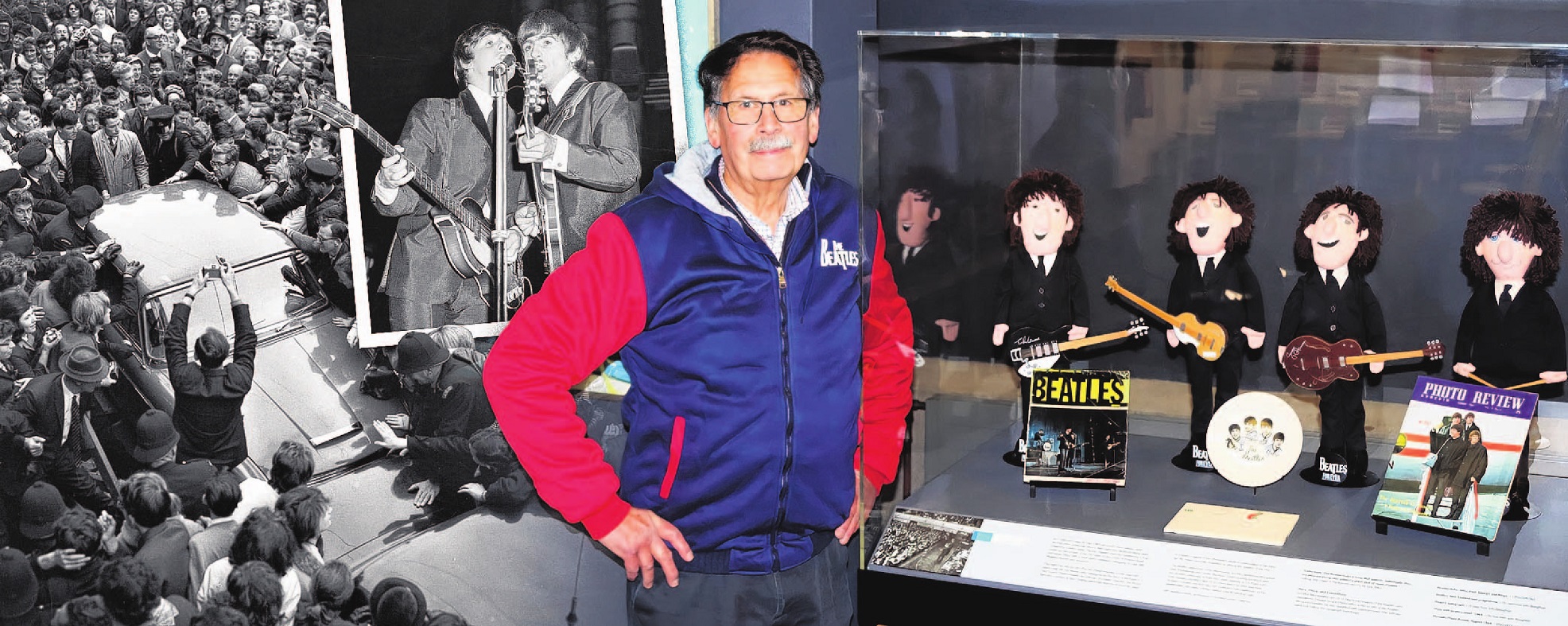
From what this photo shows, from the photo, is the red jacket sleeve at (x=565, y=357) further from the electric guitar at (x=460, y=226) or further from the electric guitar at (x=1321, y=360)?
the electric guitar at (x=1321, y=360)

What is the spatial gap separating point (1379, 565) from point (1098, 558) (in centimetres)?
40

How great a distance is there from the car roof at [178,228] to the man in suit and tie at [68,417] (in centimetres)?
18

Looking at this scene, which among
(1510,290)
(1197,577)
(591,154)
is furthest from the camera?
(591,154)

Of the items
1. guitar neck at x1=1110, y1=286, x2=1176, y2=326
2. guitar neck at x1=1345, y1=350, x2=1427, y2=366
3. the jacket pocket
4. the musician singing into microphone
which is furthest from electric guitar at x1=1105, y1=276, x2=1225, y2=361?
the musician singing into microphone

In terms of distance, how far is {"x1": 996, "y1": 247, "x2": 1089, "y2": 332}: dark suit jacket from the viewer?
222 cm

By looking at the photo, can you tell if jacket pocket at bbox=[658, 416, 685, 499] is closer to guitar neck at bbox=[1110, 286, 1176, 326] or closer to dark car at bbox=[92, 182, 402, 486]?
dark car at bbox=[92, 182, 402, 486]

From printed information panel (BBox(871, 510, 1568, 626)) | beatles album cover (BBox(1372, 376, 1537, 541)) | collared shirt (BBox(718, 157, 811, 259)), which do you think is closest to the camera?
printed information panel (BBox(871, 510, 1568, 626))

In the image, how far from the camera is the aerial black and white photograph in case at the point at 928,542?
1.96 metres

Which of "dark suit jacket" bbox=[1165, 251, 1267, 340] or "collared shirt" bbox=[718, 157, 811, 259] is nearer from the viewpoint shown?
"collared shirt" bbox=[718, 157, 811, 259]

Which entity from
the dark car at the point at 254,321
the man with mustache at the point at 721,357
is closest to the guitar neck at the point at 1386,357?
the man with mustache at the point at 721,357

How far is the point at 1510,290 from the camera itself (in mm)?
1915

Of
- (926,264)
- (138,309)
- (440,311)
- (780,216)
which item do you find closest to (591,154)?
(440,311)

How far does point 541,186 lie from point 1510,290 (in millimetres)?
1729

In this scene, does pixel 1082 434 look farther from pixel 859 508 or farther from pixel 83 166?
pixel 83 166
